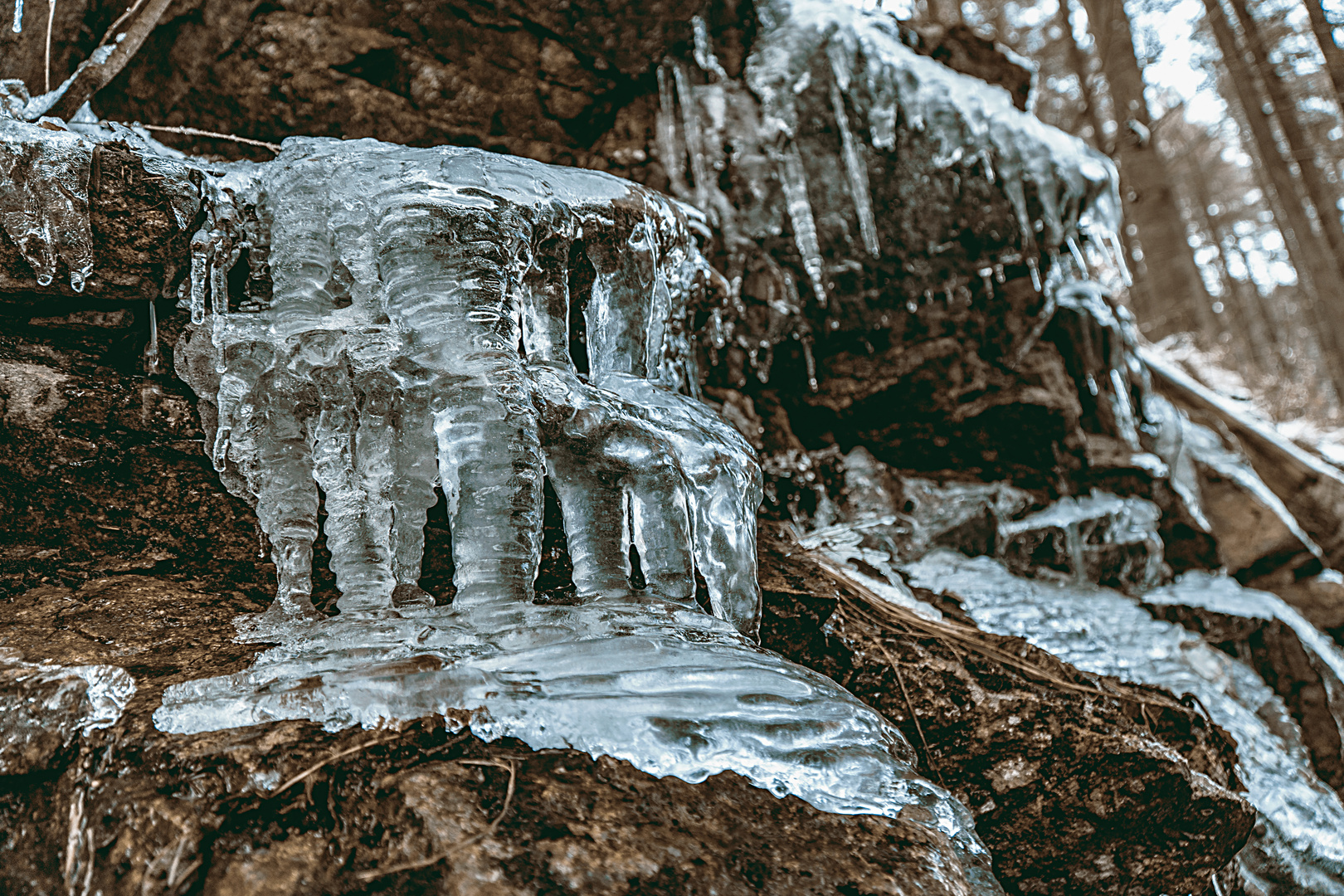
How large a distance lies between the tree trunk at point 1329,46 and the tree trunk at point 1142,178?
5.22 feet

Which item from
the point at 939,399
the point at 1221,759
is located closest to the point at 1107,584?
→ the point at 939,399

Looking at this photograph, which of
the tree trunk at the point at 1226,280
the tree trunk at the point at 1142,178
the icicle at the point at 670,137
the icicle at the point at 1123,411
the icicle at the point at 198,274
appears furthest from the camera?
the tree trunk at the point at 1226,280

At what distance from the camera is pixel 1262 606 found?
408 cm

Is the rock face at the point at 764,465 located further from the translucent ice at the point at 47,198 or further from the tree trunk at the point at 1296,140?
the tree trunk at the point at 1296,140

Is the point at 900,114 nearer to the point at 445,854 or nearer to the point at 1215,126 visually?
the point at 445,854

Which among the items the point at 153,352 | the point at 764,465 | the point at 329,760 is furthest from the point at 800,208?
the point at 329,760

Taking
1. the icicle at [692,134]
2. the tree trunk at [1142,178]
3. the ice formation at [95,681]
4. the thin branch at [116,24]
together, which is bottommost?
A: the ice formation at [95,681]

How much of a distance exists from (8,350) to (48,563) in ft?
1.91

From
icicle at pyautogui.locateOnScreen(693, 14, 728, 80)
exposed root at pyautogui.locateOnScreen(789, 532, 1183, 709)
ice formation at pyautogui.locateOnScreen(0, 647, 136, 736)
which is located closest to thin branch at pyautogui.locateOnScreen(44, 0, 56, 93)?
ice formation at pyautogui.locateOnScreen(0, 647, 136, 736)

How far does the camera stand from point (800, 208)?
4.05 meters

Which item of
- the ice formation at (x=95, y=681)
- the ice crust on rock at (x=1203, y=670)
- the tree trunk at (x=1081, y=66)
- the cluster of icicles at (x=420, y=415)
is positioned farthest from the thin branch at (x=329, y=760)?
the tree trunk at (x=1081, y=66)

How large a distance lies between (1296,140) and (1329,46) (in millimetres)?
882

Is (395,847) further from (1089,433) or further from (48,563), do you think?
(1089,433)

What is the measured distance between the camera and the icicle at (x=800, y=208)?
4.05 metres
